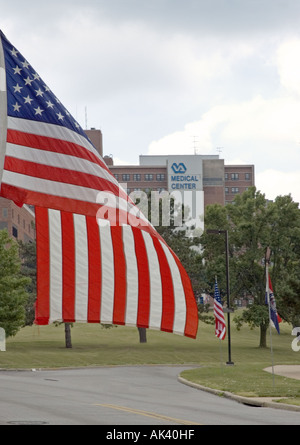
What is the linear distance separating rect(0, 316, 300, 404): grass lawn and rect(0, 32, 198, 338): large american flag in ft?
55.2

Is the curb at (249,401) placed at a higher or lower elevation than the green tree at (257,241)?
lower

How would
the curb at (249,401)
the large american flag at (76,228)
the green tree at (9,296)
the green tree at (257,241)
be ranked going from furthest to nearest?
1. the green tree at (257,241)
2. the green tree at (9,296)
3. the curb at (249,401)
4. the large american flag at (76,228)

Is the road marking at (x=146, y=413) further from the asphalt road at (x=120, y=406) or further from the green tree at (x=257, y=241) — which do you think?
the green tree at (x=257, y=241)

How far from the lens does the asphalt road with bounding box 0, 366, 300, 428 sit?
17.5 meters

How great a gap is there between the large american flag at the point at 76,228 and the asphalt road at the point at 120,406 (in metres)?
9.22

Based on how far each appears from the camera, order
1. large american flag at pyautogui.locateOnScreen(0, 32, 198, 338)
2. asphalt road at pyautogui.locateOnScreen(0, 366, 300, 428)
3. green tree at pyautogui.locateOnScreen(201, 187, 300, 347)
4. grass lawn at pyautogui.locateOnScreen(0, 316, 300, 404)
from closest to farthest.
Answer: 1. large american flag at pyautogui.locateOnScreen(0, 32, 198, 338)
2. asphalt road at pyautogui.locateOnScreen(0, 366, 300, 428)
3. grass lawn at pyautogui.locateOnScreen(0, 316, 300, 404)
4. green tree at pyautogui.locateOnScreen(201, 187, 300, 347)

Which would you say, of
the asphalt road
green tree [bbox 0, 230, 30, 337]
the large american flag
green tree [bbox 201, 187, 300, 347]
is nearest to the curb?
the asphalt road

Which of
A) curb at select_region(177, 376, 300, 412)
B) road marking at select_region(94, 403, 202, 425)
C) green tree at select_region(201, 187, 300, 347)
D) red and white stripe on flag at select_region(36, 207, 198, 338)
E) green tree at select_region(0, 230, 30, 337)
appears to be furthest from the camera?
green tree at select_region(201, 187, 300, 347)

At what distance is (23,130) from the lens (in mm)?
7449

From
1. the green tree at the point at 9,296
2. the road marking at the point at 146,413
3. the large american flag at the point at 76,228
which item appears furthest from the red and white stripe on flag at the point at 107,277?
the green tree at the point at 9,296

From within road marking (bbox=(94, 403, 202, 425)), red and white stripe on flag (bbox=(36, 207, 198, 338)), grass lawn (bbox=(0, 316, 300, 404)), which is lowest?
grass lawn (bbox=(0, 316, 300, 404))

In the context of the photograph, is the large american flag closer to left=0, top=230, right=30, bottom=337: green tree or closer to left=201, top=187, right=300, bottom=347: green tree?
Result: left=0, top=230, right=30, bottom=337: green tree

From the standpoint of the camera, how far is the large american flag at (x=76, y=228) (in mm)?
7231
